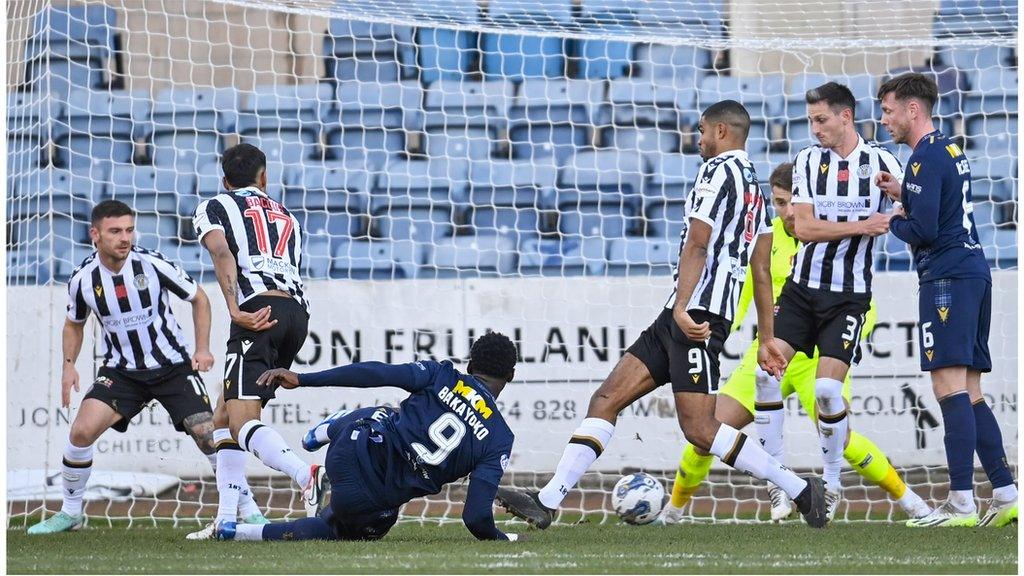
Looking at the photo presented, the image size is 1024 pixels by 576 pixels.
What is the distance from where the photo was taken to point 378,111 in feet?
31.2

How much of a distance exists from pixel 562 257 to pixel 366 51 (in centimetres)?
237

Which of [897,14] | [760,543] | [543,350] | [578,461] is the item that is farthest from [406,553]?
[897,14]

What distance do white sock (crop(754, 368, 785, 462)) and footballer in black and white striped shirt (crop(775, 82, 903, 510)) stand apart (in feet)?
1.00

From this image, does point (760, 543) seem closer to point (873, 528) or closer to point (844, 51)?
point (873, 528)

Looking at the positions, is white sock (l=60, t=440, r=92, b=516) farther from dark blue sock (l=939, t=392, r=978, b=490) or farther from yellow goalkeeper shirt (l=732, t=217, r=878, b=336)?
dark blue sock (l=939, t=392, r=978, b=490)

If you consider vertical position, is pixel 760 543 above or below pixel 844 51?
below

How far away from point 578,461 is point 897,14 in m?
5.39

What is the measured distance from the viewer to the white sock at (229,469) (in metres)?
5.55

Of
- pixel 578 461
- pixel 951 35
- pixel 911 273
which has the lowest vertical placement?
pixel 578 461

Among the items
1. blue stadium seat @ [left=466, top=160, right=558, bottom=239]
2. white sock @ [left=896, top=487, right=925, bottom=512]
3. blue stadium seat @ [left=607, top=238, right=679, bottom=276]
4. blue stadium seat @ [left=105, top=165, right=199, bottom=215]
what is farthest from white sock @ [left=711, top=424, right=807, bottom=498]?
blue stadium seat @ [left=105, top=165, right=199, bottom=215]

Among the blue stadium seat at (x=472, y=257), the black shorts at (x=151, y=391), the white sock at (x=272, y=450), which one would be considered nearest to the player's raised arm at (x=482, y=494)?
the white sock at (x=272, y=450)

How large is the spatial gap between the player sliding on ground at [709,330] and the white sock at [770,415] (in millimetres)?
1033

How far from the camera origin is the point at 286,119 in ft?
31.0

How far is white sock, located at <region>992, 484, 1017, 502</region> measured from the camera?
18.2ft
